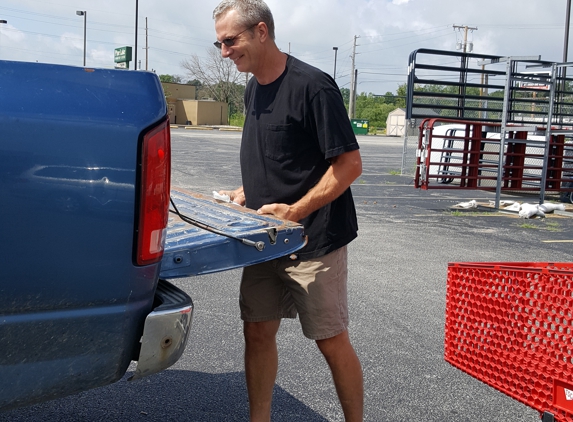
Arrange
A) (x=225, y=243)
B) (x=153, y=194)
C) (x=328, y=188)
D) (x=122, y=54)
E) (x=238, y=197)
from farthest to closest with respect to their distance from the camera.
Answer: (x=122, y=54) → (x=238, y=197) → (x=328, y=188) → (x=225, y=243) → (x=153, y=194)

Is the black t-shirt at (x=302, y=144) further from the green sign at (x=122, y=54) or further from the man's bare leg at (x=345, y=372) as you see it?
the green sign at (x=122, y=54)

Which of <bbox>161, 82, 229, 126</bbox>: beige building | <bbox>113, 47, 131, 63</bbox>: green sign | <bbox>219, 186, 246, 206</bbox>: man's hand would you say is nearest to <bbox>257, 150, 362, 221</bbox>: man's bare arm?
<bbox>219, 186, 246, 206</bbox>: man's hand

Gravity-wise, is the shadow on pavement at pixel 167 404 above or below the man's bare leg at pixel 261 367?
below

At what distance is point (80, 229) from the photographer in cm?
222

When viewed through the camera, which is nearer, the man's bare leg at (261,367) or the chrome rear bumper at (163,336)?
the chrome rear bumper at (163,336)

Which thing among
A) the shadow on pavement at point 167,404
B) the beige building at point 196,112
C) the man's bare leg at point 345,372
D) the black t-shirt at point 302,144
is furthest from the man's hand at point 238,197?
the beige building at point 196,112

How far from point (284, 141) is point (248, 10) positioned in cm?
60

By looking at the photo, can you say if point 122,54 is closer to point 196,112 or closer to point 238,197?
point 238,197

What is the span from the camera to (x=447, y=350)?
3586 millimetres

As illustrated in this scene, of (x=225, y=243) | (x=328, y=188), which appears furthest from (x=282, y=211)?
(x=225, y=243)

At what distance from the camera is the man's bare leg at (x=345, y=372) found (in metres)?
3.15

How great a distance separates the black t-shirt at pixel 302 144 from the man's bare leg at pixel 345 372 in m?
0.42

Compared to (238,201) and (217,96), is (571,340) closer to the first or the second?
(238,201)

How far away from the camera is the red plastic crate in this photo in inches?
116
